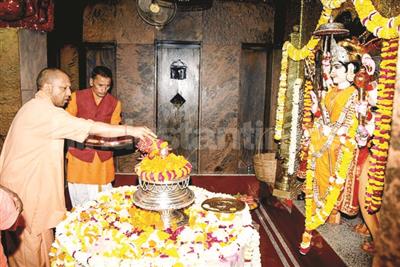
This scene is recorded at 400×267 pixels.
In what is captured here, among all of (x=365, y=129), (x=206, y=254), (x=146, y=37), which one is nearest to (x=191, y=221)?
(x=206, y=254)

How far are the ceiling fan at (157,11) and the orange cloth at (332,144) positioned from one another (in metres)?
4.38

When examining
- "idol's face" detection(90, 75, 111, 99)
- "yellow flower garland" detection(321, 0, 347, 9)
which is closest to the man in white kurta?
"idol's face" detection(90, 75, 111, 99)

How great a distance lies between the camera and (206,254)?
235 centimetres

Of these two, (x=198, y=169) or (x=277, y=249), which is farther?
(x=198, y=169)

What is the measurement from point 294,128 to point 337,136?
4.94ft

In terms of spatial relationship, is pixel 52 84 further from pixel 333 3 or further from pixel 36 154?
pixel 333 3

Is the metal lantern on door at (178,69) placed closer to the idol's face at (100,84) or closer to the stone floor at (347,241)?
the idol's face at (100,84)

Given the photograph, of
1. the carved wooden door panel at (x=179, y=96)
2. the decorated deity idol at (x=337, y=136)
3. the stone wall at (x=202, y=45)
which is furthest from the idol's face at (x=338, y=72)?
the carved wooden door panel at (x=179, y=96)

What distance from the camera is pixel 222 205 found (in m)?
3.05

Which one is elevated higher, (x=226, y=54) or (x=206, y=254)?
(x=226, y=54)

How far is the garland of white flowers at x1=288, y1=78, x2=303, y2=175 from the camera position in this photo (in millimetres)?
5016

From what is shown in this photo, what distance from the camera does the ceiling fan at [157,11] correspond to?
695cm

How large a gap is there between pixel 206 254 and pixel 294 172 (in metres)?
3.23

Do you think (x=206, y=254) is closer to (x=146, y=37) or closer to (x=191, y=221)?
(x=191, y=221)
